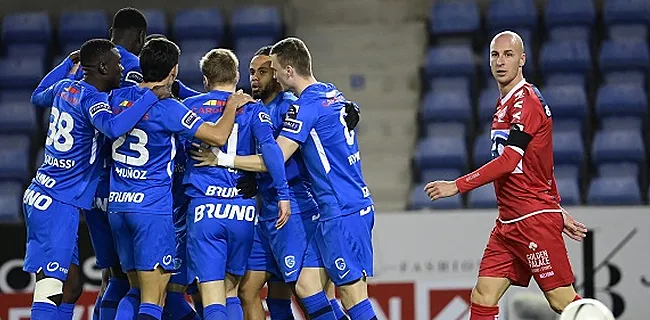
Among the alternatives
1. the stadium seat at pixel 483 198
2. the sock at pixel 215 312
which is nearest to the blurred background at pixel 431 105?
the stadium seat at pixel 483 198

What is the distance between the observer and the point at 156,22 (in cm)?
1355

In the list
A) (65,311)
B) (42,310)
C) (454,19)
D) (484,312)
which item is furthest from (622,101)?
(42,310)

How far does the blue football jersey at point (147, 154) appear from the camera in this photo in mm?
6496

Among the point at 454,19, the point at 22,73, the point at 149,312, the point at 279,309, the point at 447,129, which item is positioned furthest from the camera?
the point at 454,19

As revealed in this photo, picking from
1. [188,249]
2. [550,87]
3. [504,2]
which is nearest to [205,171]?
[188,249]

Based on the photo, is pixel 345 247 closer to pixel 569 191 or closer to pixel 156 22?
pixel 569 191

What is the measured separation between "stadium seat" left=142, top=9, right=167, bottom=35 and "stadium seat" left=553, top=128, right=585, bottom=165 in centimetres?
480

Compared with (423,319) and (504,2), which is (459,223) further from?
(504,2)

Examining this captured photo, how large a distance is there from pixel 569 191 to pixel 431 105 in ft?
6.74

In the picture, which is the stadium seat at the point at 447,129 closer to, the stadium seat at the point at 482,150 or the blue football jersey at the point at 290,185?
the stadium seat at the point at 482,150

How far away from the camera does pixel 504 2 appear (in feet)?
43.6

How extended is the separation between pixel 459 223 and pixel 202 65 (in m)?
3.58

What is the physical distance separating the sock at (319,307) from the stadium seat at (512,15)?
22.8ft

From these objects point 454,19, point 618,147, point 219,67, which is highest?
point 219,67
